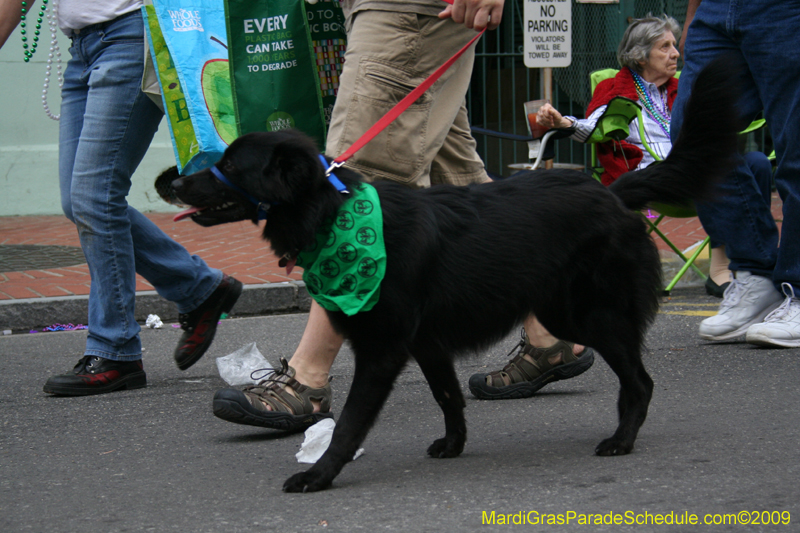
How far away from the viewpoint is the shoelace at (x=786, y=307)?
415 centimetres

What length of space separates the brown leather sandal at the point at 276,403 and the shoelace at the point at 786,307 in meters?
2.35

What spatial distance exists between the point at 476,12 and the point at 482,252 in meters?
0.86

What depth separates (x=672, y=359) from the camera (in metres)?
4.06

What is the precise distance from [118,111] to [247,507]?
6.65 feet

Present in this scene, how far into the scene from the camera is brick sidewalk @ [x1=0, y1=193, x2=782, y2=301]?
6.08 meters

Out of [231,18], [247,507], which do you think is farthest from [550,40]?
[247,507]

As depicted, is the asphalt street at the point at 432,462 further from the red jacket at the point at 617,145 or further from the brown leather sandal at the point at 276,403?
the red jacket at the point at 617,145

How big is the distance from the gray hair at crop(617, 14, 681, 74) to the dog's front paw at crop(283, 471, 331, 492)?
491cm

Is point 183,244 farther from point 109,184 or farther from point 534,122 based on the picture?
point 109,184

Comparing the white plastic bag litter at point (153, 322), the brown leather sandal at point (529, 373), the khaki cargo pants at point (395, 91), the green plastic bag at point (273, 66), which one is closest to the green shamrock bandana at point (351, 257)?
the khaki cargo pants at point (395, 91)

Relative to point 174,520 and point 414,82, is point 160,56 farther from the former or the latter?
point 174,520

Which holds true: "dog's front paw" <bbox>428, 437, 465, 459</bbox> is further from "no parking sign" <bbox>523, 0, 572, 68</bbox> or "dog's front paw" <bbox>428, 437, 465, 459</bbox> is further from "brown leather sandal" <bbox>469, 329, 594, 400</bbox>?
"no parking sign" <bbox>523, 0, 572, 68</bbox>

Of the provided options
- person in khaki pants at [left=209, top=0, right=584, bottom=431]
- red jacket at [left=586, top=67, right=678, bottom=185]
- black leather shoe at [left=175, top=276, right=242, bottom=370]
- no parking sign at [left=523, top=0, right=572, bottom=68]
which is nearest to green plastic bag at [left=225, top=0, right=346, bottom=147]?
person in khaki pants at [left=209, top=0, right=584, bottom=431]

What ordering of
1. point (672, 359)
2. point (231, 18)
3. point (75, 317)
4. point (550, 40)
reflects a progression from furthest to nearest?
point (550, 40), point (75, 317), point (672, 359), point (231, 18)
